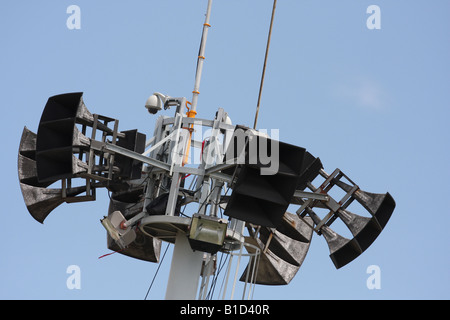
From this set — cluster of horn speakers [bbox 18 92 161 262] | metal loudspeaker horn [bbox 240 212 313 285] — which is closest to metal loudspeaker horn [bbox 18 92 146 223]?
cluster of horn speakers [bbox 18 92 161 262]

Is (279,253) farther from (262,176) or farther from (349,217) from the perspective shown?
(262,176)

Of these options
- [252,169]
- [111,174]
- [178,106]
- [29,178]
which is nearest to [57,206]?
[29,178]

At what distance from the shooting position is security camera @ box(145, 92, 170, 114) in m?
33.1

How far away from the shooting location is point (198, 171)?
102 feet

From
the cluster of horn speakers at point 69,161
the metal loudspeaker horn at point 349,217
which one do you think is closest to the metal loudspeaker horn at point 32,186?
the cluster of horn speakers at point 69,161

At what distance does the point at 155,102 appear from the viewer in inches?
1303

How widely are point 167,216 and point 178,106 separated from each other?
436cm

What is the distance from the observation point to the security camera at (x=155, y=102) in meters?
33.1

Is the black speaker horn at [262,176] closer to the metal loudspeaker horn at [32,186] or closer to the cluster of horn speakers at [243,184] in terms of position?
the cluster of horn speakers at [243,184]

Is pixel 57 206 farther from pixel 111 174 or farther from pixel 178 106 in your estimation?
pixel 178 106

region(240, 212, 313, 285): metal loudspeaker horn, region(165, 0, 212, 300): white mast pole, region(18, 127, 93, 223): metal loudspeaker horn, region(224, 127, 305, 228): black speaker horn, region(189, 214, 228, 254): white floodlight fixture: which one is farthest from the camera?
region(240, 212, 313, 285): metal loudspeaker horn

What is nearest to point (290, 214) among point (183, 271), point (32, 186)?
point (183, 271)

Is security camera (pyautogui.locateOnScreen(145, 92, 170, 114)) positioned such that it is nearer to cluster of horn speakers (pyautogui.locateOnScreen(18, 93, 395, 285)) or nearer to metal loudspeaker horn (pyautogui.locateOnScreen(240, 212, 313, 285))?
cluster of horn speakers (pyautogui.locateOnScreen(18, 93, 395, 285))

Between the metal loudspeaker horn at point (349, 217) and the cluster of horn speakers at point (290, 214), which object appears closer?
the cluster of horn speakers at point (290, 214)
